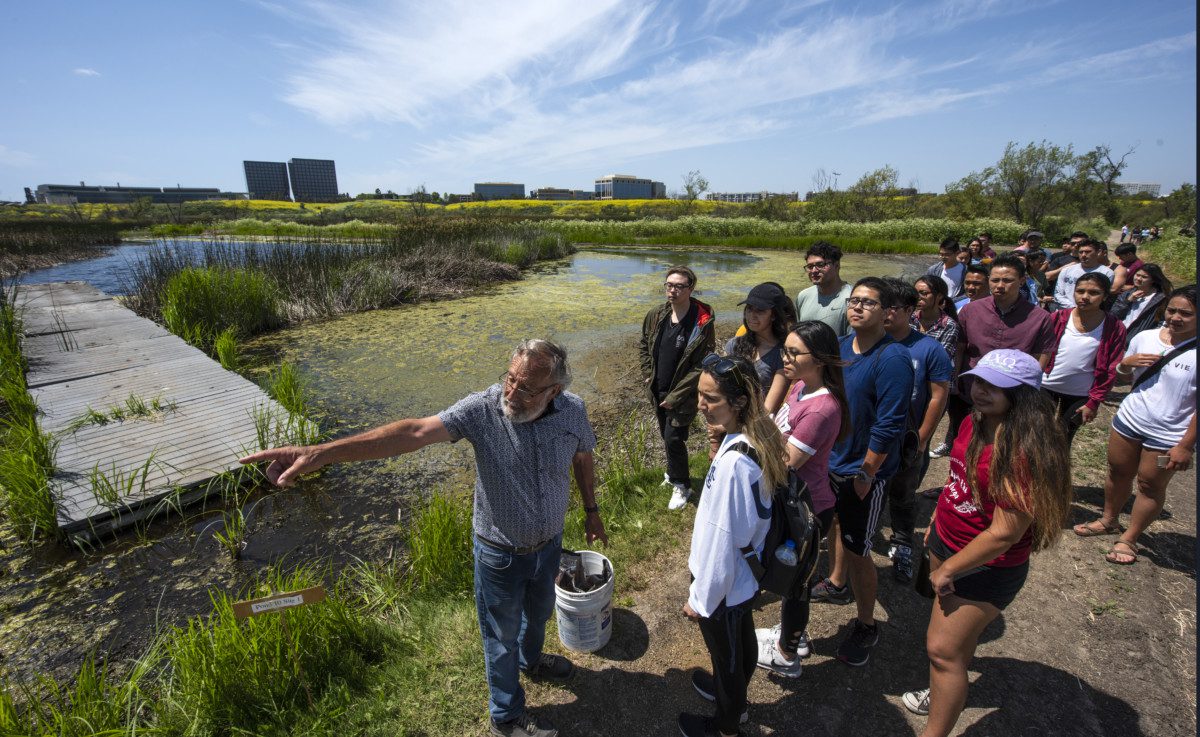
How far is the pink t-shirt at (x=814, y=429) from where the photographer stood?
175 centimetres

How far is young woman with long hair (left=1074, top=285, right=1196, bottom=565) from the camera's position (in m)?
2.29

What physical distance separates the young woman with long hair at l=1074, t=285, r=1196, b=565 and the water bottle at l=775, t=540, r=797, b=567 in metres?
2.18

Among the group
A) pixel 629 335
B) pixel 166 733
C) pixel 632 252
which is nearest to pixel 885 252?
pixel 632 252

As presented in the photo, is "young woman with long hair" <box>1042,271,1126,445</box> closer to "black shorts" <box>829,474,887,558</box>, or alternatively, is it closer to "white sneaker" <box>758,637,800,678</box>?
"black shorts" <box>829,474,887,558</box>

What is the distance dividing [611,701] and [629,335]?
637 cm

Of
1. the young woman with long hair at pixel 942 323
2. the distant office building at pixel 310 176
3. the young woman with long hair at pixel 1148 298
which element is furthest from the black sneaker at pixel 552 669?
the distant office building at pixel 310 176

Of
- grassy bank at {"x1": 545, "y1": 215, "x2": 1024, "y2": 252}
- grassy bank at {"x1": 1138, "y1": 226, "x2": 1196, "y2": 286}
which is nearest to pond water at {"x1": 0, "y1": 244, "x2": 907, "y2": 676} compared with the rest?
grassy bank at {"x1": 1138, "y1": 226, "x2": 1196, "y2": 286}

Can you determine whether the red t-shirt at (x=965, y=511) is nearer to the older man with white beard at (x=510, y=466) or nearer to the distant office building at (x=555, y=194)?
the older man with white beard at (x=510, y=466)

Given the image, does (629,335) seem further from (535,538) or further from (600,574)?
(535,538)

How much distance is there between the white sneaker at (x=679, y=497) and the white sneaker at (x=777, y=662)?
119 cm

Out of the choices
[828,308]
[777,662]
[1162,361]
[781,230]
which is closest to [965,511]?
[777,662]

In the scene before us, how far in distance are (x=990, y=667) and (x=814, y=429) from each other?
1.29 metres

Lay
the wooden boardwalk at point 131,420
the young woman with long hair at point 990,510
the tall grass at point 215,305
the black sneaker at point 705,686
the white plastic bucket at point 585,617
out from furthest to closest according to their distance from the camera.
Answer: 1. the tall grass at point 215,305
2. the wooden boardwalk at point 131,420
3. the white plastic bucket at point 585,617
4. the black sneaker at point 705,686
5. the young woman with long hair at point 990,510

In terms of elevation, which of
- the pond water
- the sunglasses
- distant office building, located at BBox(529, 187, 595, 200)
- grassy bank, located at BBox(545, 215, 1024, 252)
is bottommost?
the pond water
